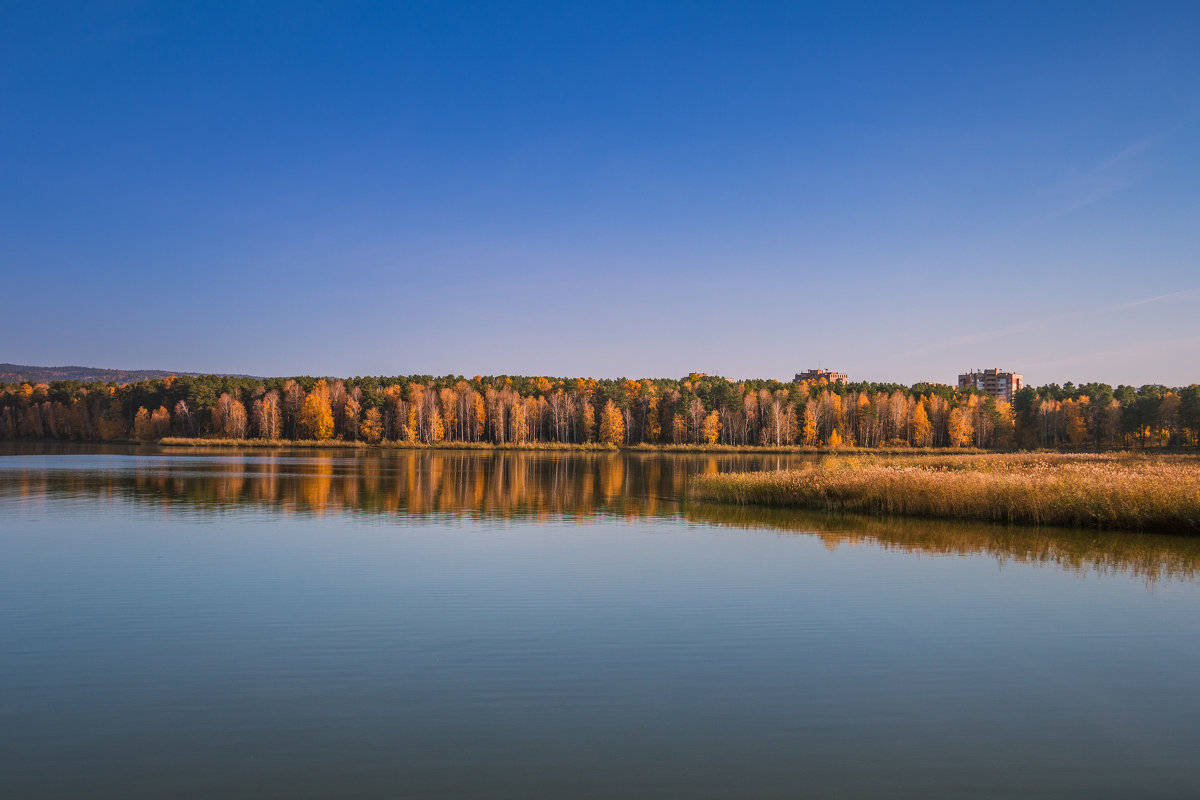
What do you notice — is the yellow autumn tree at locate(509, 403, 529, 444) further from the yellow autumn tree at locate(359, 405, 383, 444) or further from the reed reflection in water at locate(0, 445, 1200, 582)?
the reed reflection in water at locate(0, 445, 1200, 582)

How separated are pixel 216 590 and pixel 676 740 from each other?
1146cm

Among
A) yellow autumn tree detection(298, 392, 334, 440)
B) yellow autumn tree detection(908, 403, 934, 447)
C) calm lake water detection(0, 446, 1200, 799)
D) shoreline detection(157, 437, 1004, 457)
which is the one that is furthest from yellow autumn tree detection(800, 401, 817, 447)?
calm lake water detection(0, 446, 1200, 799)

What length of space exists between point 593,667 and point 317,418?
400 ft

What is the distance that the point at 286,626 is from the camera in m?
13.2

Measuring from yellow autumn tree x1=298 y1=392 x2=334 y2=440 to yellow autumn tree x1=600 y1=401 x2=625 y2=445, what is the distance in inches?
1718

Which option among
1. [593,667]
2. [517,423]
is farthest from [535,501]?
[517,423]

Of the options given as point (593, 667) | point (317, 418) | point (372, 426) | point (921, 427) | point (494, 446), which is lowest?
point (494, 446)

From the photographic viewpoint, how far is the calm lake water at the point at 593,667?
25.4 feet

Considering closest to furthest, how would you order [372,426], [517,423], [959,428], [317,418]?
[959,428] → [372,426] → [317,418] → [517,423]

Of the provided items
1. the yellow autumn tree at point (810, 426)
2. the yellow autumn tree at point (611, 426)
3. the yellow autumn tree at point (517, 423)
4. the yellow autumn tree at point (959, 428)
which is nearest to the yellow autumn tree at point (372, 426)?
the yellow autumn tree at point (517, 423)

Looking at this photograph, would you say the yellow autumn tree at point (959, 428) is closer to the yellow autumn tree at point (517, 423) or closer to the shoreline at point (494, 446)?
the shoreline at point (494, 446)

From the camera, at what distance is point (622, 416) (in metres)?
131

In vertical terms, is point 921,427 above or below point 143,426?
above

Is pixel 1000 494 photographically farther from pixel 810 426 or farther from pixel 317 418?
pixel 317 418
